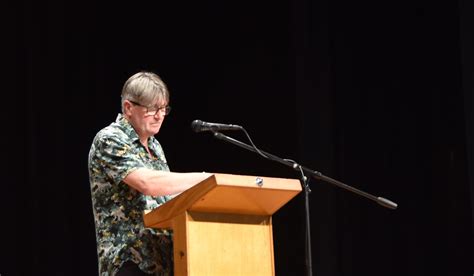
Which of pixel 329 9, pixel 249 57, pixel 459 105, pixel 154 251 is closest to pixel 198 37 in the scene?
pixel 249 57

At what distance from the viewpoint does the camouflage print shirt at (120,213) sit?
116 inches

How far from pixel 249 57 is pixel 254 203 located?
3218 millimetres

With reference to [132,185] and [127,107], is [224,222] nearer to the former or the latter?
[132,185]

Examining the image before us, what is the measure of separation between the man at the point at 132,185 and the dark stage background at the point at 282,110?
1933 millimetres

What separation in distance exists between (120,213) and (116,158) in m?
Answer: 0.19

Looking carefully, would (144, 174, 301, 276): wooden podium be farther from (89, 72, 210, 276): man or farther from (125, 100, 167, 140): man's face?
(125, 100, 167, 140): man's face

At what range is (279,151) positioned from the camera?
5.76 metres

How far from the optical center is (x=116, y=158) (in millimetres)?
3008

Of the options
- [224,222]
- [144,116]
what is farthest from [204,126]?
[224,222]

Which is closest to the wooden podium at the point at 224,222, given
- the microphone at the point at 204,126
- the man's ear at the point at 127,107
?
the microphone at the point at 204,126

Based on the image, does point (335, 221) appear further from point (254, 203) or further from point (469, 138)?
point (254, 203)

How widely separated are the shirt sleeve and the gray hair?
0.19 m

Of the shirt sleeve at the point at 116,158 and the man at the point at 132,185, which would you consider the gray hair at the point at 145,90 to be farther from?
the shirt sleeve at the point at 116,158

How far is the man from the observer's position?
2.93 metres
